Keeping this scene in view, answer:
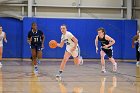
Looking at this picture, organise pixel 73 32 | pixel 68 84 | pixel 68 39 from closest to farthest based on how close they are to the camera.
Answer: pixel 68 84, pixel 68 39, pixel 73 32

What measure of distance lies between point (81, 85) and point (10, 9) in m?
14.5

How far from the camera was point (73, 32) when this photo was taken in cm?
2464

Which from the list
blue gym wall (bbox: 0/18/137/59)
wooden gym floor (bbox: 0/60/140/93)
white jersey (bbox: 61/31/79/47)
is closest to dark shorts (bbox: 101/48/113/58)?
wooden gym floor (bbox: 0/60/140/93)

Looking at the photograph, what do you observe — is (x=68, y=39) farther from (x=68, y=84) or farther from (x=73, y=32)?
(x=73, y=32)

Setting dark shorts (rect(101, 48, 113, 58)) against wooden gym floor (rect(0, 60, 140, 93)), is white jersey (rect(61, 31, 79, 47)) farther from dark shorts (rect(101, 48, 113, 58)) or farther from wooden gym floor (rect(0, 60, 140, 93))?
dark shorts (rect(101, 48, 113, 58))

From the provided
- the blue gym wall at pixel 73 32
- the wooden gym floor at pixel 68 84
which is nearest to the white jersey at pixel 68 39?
the wooden gym floor at pixel 68 84

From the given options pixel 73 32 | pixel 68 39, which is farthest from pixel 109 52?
pixel 73 32

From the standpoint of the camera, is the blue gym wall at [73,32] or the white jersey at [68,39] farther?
the blue gym wall at [73,32]

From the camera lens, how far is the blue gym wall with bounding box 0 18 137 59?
24266 millimetres

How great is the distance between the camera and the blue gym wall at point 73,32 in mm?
24266

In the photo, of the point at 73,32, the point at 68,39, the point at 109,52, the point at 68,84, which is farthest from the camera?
the point at 73,32

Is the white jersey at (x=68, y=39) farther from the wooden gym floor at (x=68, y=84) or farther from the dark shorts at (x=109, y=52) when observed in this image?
the dark shorts at (x=109, y=52)

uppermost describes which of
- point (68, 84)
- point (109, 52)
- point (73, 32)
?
point (73, 32)

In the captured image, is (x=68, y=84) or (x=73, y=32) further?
(x=73, y=32)
